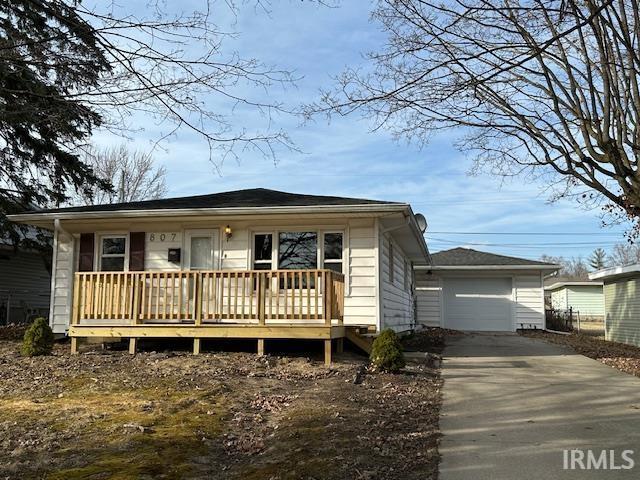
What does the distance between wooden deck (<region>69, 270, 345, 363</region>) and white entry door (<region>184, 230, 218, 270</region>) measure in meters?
1.27

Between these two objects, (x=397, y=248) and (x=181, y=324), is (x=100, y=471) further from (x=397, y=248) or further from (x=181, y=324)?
(x=397, y=248)

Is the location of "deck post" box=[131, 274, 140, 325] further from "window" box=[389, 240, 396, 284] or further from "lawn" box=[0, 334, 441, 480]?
"window" box=[389, 240, 396, 284]

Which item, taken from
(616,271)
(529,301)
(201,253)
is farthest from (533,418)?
(529,301)

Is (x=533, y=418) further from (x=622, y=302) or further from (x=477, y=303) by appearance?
(x=477, y=303)

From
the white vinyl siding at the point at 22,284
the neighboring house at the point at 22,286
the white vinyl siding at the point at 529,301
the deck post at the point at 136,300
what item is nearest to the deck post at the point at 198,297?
the deck post at the point at 136,300

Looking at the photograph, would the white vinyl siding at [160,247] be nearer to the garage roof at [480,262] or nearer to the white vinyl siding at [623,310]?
the garage roof at [480,262]

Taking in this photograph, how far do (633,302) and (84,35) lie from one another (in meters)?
17.7

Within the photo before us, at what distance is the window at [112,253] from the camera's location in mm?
12555

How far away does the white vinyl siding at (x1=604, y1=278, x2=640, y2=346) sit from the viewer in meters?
17.6

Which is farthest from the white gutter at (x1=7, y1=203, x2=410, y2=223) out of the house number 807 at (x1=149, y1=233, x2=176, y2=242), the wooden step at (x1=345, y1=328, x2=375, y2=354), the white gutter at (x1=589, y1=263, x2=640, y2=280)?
the white gutter at (x1=589, y1=263, x2=640, y2=280)

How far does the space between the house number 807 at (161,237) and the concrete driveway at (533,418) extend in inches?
240

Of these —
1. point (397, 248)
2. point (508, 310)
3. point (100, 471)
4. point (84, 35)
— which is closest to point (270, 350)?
point (397, 248)

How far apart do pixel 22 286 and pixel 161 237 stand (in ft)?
35.5

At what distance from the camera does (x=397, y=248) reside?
595 inches
